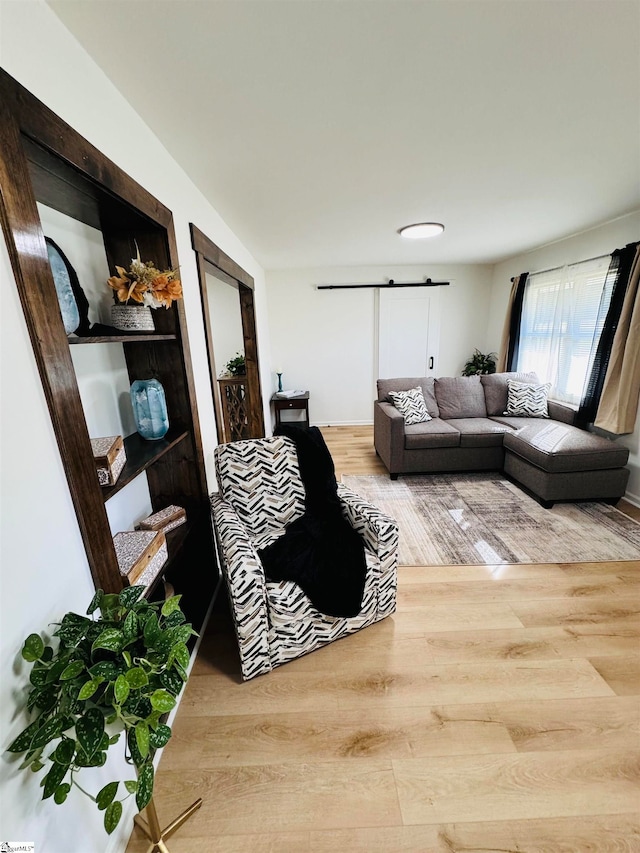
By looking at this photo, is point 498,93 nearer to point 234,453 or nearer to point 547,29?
point 547,29

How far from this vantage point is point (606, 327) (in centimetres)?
299

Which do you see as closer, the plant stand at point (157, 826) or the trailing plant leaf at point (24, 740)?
the trailing plant leaf at point (24, 740)

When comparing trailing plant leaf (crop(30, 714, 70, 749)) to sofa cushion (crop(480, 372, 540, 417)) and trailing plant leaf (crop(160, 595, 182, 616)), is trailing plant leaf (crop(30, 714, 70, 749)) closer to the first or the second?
trailing plant leaf (crop(160, 595, 182, 616))

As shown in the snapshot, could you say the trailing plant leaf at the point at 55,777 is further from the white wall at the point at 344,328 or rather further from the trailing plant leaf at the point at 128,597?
the white wall at the point at 344,328

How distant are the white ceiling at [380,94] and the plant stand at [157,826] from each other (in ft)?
7.03

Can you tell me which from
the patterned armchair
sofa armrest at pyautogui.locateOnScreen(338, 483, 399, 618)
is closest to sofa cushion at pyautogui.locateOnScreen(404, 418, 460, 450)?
the patterned armchair

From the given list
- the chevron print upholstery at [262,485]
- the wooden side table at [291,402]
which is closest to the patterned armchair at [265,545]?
the chevron print upholstery at [262,485]

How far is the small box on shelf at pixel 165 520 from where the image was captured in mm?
1472

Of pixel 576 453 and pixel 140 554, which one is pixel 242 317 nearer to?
pixel 140 554

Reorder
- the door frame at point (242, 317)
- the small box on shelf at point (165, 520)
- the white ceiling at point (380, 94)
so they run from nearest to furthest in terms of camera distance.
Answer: the white ceiling at point (380, 94)
the small box on shelf at point (165, 520)
the door frame at point (242, 317)

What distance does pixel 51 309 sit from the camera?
790 mm

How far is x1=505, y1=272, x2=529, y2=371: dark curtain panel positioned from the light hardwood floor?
3.29 metres

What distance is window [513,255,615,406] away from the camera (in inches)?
127

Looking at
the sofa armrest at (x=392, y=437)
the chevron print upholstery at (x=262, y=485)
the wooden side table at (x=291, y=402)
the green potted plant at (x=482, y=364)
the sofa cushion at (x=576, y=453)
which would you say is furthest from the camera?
the green potted plant at (x=482, y=364)
